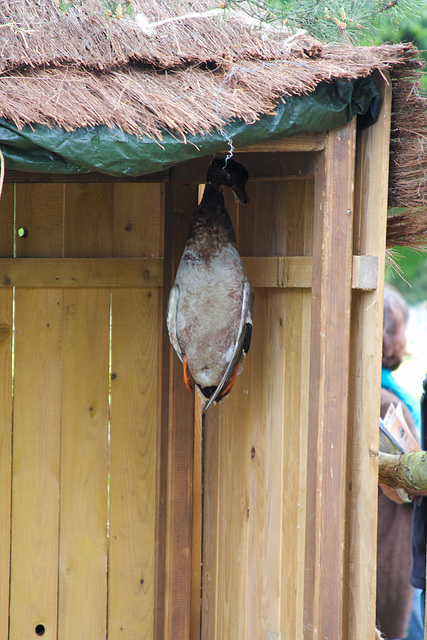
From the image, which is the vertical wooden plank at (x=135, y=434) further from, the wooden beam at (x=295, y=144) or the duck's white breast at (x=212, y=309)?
the wooden beam at (x=295, y=144)

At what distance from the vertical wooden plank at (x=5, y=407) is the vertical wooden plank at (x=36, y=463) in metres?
0.02

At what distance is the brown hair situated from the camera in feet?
11.4

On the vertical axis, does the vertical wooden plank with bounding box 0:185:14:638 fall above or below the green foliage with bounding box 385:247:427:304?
below

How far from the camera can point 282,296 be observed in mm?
2240

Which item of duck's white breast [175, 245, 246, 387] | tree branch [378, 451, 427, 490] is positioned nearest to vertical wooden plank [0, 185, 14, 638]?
duck's white breast [175, 245, 246, 387]

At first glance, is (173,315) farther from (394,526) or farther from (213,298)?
(394,526)

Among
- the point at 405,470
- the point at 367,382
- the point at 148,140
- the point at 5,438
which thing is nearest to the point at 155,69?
the point at 148,140

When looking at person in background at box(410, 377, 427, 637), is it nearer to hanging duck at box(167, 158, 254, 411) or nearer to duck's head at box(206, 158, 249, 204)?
hanging duck at box(167, 158, 254, 411)

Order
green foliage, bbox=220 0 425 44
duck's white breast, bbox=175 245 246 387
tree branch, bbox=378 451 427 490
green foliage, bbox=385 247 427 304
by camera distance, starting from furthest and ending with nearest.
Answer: green foliage, bbox=385 247 427 304, tree branch, bbox=378 451 427 490, green foliage, bbox=220 0 425 44, duck's white breast, bbox=175 245 246 387

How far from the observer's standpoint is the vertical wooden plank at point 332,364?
1.81 metres

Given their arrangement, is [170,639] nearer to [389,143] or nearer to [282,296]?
[282,296]

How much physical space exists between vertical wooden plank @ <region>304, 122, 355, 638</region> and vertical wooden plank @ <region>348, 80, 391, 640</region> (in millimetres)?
77

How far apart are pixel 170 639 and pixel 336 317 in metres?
1.58

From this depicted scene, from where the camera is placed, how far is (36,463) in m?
2.61
